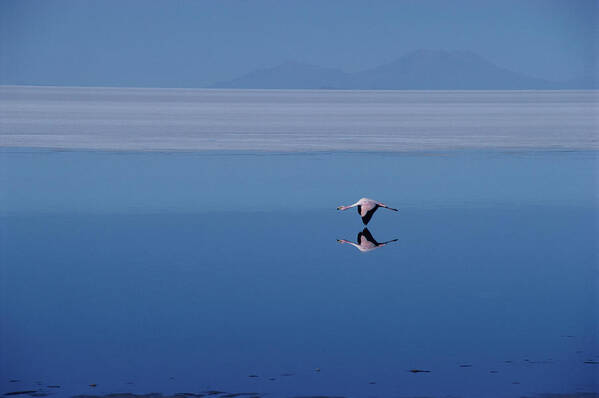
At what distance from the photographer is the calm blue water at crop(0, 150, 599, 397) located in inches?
317

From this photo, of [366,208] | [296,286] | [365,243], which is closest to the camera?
[296,286]

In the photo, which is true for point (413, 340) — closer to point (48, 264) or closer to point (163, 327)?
point (163, 327)

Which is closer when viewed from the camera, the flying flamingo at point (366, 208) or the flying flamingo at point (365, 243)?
the flying flamingo at point (365, 243)

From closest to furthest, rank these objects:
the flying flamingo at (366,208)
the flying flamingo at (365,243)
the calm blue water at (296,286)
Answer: the calm blue water at (296,286), the flying flamingo at (365,243), the flying flamingo at (366,208)

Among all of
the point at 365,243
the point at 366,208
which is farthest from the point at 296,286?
the point at 366,208

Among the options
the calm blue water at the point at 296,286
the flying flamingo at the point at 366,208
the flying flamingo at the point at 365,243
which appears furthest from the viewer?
the flying flamingo at the point at 366,208

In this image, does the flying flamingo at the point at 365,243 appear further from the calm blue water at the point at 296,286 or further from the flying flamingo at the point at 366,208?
the flying flamingo at the point at 366,208

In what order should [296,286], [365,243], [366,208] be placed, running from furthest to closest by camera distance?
[366,208] → [365,243] → [296,286]

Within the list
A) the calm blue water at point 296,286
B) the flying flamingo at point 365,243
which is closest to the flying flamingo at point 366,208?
the calm blue water at point 296,286

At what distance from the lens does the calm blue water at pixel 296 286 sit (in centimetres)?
806

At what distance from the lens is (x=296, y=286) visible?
37.4 feet

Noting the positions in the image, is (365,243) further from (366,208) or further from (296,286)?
(296,286)

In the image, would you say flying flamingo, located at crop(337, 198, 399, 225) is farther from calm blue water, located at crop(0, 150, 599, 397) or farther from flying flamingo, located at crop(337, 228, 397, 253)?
flying flamingo, located at crop(337, 228, 397, 253)

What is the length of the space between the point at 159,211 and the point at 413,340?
8.81 m
